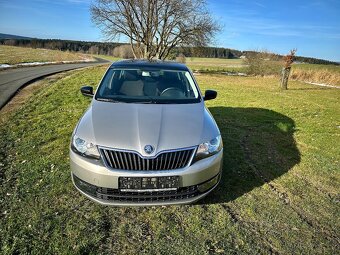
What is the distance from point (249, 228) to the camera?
10.2ft

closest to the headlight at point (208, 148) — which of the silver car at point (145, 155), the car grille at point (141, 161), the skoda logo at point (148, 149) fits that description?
the silver car at point (145, 155)

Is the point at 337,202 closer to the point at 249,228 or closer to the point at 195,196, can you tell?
the point at 249,228

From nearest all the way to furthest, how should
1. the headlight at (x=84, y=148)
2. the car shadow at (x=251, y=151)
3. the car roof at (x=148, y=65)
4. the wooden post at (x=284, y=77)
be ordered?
the headlight at (x=84, y=148)
the car shadow at (x=251, y=151)
the car roof at (x=148, y=65)
the wooden post at (x=284, y=77)

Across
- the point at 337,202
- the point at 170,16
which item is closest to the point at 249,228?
the point at 337,202

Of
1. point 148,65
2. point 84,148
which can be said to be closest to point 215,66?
point 148,65

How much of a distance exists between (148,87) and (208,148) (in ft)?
5.70

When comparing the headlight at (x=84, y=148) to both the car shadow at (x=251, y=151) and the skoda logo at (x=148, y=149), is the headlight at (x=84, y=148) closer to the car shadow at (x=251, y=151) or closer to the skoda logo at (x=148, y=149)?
the skoda logo at (x=148, y=149)

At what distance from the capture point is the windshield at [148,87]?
420 centimetres

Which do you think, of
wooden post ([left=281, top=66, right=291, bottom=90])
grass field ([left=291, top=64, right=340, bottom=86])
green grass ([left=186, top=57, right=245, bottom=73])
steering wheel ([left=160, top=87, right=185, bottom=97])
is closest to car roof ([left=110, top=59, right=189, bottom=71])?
steering wheel ([left=160, top=87, right=185, bottom=97])

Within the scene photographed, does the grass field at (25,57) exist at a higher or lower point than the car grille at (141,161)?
lower

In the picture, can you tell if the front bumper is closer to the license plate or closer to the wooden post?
the license plate

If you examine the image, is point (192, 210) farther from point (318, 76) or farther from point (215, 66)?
point (215, 66)

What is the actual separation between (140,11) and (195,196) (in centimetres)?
3092

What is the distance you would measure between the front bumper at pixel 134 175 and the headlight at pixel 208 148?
6 cm
